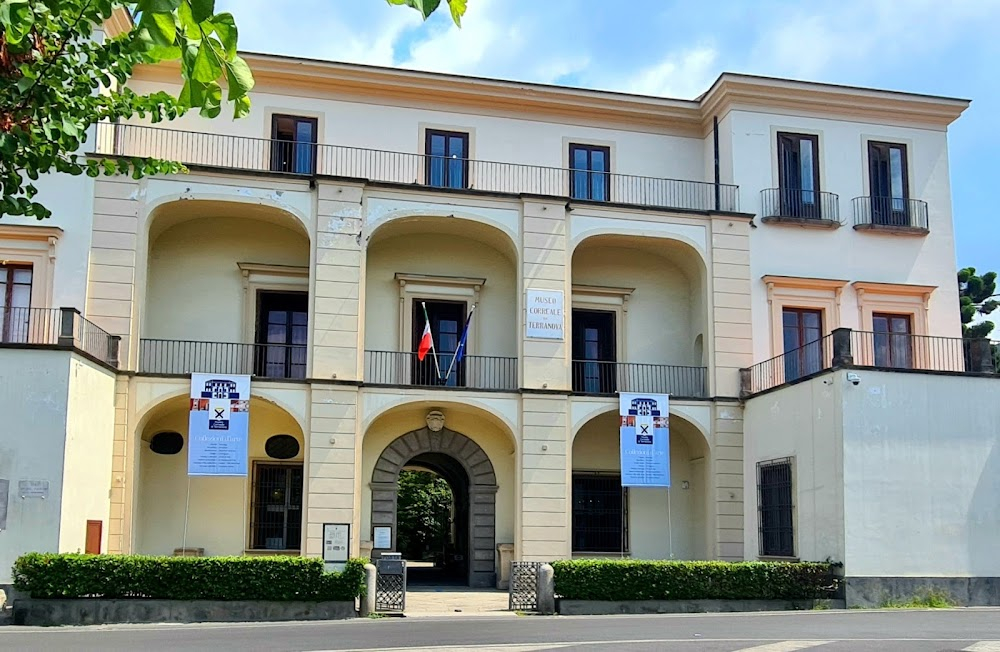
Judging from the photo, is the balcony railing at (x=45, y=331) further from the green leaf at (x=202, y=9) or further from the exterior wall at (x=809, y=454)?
the green leaf at (x=202, y=9)

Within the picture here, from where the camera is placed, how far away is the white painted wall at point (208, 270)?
24.3 meters

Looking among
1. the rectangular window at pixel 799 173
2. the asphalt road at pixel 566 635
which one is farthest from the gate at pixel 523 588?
the rectangular window at pixel 799 173

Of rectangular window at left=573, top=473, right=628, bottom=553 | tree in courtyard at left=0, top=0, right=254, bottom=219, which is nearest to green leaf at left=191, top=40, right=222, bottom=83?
tree in courtyard at left=0, top=0, right=254, bottom=219

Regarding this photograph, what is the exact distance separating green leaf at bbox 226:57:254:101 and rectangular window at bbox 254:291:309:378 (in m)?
20.9

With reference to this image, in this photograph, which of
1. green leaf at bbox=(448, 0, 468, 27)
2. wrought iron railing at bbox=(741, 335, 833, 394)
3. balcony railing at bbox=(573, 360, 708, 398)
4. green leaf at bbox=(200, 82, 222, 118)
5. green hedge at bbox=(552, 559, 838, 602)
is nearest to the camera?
green leaf at bbox=(448, 0, 468, 27)

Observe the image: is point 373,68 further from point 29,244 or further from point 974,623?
point 974,623

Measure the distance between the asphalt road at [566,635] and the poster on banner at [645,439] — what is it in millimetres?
5721

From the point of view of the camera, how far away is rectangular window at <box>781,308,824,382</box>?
81.0ft

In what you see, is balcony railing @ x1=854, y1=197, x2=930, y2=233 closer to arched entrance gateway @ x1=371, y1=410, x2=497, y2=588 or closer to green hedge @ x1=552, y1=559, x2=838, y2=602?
green hedge @ x1=552, y1=559, x2=838, y2=602

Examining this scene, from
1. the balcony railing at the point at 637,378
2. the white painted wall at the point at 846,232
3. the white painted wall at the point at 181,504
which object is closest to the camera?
the white painted wall at the point at 181,504

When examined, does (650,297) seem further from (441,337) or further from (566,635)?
(566,635)

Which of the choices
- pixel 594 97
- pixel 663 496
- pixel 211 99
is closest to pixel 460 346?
pixel 663 496

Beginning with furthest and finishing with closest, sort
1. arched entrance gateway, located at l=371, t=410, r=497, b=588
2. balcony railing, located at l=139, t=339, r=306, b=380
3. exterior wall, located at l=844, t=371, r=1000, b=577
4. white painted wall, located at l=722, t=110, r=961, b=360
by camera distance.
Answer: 1. white painted wall, located at l=722, t=110, r=961, b=360
2. arched entrance gateway, located at l=371, t=410, r=497, b=588
3. balcony railing, located at l=139, t=339, r=306, b=380
4. exterior wall, located at l=844, t=371, r=1000, b=577

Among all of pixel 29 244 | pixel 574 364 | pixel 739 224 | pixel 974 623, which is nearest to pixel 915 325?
pixel 739 224
